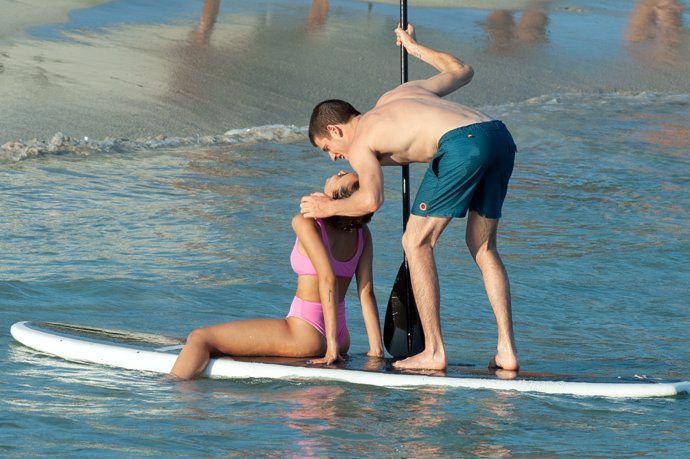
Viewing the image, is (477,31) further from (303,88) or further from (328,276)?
(328,276)

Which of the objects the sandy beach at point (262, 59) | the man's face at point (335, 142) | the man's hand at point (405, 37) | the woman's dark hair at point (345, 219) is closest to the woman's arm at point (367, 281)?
the woman's dark hair at point (345, 219)

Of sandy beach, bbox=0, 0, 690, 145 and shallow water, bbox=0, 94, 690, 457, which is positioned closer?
shallow water, bbox=0, 94, 690, 457

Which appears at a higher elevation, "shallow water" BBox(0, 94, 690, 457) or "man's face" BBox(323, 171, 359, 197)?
"man's face" BBox(323, 171, 359, 197)

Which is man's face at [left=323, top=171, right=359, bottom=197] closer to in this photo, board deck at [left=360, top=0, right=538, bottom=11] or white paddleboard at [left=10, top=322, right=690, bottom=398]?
white paddleboard at [left=10, top=322, right=690, bottom=398]

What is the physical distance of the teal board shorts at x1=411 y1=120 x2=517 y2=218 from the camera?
5.27m

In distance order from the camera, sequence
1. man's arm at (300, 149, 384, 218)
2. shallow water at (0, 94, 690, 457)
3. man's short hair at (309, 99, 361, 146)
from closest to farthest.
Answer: shallow water at (0, 94, 690, 457) < man's arm at (300, 149, 384, 218) < man's short hair at (309, 99, 361, 146)

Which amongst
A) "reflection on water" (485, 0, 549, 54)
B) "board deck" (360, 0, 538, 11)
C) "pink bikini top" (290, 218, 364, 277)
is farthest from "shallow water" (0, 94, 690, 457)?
"board deck" (360, 0, 538, 11)

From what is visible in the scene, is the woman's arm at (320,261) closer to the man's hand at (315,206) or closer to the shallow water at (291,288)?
the man's hand at (315,206)

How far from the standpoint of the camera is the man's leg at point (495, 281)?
5504 mm

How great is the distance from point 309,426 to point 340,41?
973cm

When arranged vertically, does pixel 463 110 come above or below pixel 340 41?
above

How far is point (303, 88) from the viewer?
12.4 meters

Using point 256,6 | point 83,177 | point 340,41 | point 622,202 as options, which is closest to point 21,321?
point 83,177

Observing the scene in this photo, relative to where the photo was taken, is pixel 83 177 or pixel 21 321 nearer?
→ pixel 21 321
